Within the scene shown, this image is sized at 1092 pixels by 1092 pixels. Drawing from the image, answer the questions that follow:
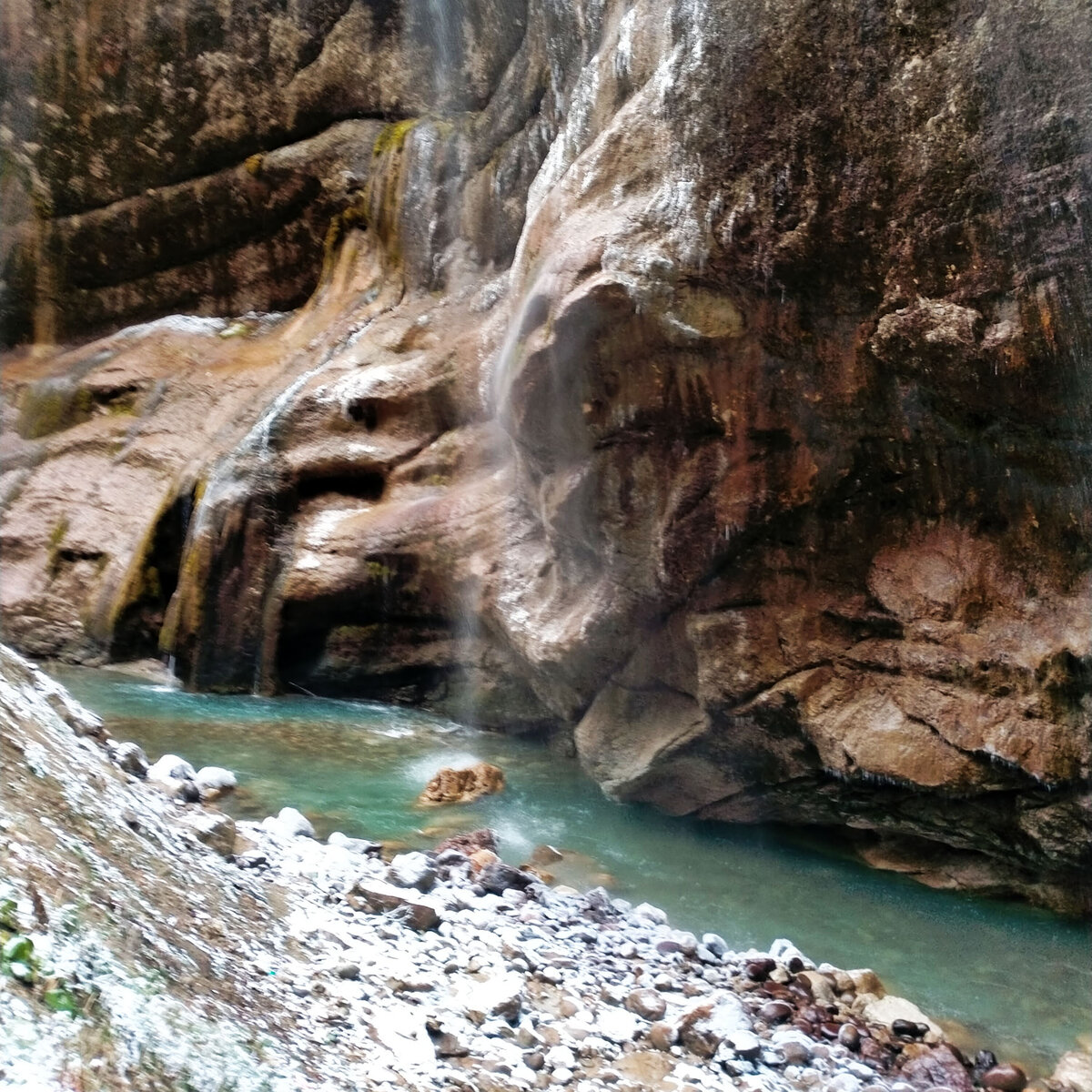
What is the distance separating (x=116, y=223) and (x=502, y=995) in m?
16.2

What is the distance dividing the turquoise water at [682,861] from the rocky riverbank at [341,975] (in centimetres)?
43

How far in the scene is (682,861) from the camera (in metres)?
6.36

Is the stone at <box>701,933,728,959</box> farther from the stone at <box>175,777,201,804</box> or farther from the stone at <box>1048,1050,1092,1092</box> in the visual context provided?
the stone at <box>175,777,201,804</box>

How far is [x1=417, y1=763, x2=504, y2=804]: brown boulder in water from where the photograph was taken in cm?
718

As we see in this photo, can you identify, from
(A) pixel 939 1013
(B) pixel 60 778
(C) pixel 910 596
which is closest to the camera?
(B) pixel 60 778

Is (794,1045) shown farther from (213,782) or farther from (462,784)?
(213,782)

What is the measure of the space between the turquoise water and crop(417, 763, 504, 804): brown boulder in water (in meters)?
0.14

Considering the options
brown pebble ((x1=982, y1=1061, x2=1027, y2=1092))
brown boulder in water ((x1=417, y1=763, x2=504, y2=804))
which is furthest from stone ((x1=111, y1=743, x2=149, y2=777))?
brown pebble ((x1=982, y1=1061, x2=1027, y2=1092))

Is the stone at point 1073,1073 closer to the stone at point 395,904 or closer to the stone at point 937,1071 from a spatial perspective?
the stone at point 937,1071

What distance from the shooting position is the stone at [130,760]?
5.39 m

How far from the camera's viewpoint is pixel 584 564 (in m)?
7.64

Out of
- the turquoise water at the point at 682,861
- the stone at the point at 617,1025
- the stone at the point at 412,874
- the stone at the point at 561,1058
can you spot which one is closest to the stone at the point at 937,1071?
the turquoise water at the point at 682,861

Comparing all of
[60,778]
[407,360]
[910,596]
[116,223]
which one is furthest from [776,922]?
[116,223]

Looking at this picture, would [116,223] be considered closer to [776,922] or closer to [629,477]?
[629,477]
